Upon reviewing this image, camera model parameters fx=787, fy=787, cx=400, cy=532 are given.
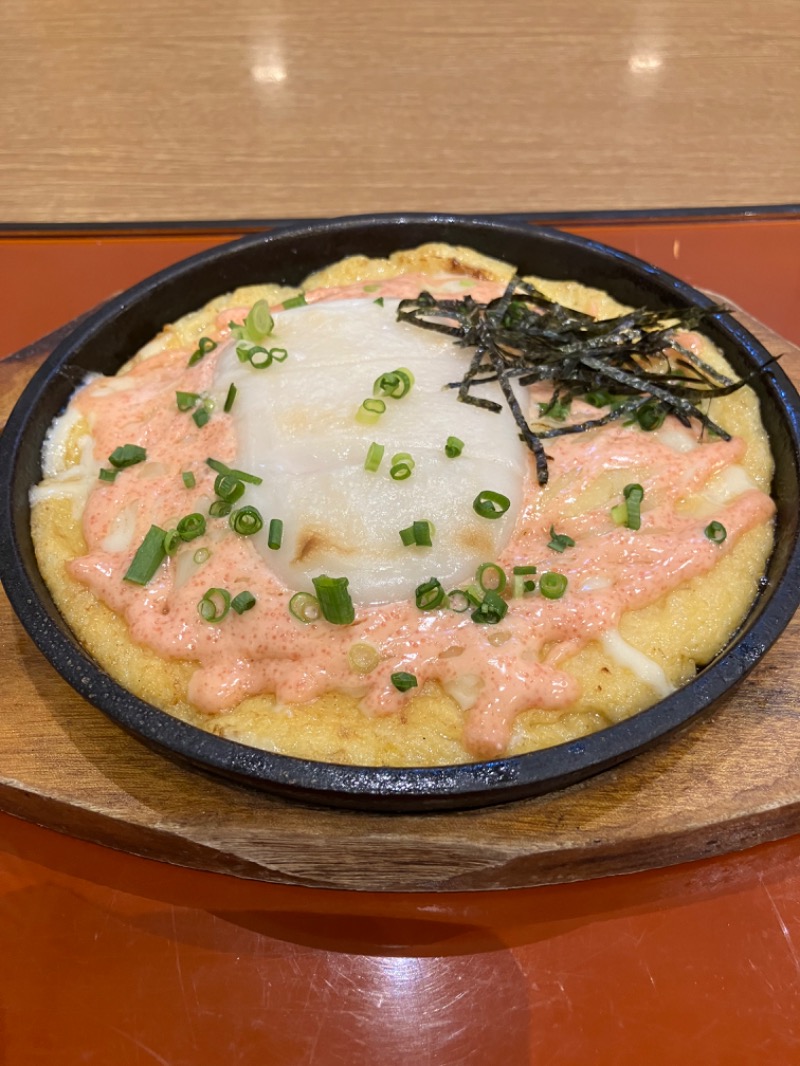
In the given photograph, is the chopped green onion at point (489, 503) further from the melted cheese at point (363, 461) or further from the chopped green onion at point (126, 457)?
the chopped green onion at point (126, 457)

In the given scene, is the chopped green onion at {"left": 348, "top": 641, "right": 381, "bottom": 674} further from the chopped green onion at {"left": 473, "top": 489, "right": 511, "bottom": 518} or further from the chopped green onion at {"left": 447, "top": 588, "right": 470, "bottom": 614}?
the chopped green onion at {"left": 473, "top": 489, "right": 511, "bottom": 518}

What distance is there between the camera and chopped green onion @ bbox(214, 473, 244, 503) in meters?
1.96

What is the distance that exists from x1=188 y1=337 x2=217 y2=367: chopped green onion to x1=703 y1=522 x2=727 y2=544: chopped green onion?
59.5 inches

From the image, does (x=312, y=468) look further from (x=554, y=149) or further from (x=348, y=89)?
(x=348, y=89)

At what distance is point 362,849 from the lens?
1.70 metres

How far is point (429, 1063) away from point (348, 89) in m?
4.39

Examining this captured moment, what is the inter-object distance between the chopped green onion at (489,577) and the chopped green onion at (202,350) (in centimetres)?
113

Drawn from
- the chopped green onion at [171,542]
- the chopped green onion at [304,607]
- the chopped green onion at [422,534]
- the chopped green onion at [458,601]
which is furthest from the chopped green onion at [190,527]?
the chopped green onion at [458,601]

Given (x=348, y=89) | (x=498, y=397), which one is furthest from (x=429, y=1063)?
(x=348, y=89)

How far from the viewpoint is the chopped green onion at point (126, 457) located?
2.14 metres

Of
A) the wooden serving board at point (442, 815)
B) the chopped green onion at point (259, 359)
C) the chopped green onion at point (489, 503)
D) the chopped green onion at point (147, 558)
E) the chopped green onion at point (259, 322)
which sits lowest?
the wooden serving board at point (442, 815)

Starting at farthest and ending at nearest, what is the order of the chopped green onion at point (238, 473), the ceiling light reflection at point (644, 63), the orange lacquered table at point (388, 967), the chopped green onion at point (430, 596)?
1. the ceiling light reflection at point (644, 63)
2. the chopped green onion at point (238, 473)
3. the chopped green onion at point (430, 596)
4. the orange lacquered table at point (388, 967)

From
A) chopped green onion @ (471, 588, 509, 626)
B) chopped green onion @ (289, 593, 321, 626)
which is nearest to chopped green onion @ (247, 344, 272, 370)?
chopped green onion @ (289, 593, 321, 626)

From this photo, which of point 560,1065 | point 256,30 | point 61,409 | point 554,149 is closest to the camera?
point 560,1065
